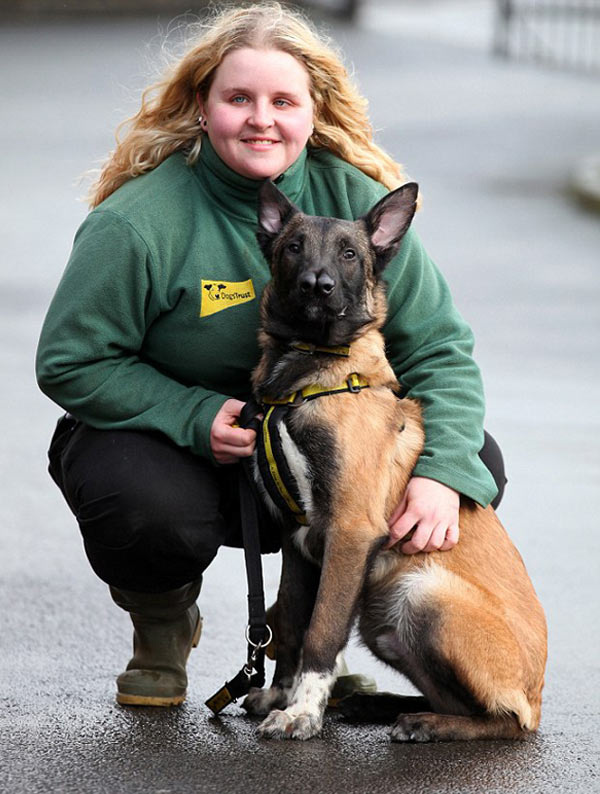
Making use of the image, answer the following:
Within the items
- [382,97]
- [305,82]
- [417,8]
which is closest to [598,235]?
[382,97]

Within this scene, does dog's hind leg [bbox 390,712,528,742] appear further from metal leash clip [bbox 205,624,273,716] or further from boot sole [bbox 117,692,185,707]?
boot sole [bbox 117,692,185,707]

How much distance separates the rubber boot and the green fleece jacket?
0.50 meters

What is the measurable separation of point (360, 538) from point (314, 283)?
71 cm

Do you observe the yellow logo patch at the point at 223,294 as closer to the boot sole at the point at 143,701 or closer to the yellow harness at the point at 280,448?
the yellow harness at the point at 280,448

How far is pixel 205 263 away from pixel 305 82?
650mm

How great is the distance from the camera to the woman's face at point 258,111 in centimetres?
405

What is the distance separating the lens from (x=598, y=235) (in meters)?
13.3

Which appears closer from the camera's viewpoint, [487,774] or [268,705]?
[487,774]

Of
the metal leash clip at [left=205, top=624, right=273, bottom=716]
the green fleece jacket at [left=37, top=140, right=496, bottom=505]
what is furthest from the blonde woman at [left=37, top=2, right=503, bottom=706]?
the metal leash clip at [left=205, top=624, right=273, bottom=716]

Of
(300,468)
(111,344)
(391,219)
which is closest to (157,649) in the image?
(300,468)

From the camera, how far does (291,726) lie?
3730mm

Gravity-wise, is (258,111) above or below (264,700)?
above

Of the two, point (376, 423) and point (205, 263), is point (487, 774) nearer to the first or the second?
point (376, 423)

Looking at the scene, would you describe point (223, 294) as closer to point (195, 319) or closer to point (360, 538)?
point (195, 319)
